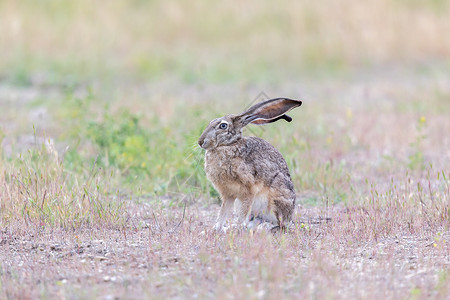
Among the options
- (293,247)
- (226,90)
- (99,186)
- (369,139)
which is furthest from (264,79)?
(293,247)

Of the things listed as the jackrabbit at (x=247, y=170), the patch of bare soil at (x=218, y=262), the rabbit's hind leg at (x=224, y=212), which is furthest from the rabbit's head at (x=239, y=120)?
the patch of bare soil at (x=218, y=262)

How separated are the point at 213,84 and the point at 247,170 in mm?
8908

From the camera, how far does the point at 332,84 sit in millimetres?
15508

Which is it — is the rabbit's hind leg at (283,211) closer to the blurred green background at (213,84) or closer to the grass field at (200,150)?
the grass field at (200,150)

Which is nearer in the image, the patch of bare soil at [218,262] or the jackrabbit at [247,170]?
the patch of bare soil at [218,262]

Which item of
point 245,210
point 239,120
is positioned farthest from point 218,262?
point 239,120

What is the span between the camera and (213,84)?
50.3 ft

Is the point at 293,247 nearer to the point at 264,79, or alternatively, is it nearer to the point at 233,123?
the point at 233,123

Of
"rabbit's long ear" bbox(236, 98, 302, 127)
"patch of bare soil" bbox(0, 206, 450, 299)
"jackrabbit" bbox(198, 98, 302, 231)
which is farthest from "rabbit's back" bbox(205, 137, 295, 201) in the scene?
"patch of bare soil" bbox(0, 206, 450, 299)

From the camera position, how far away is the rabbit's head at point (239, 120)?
6.54 meters

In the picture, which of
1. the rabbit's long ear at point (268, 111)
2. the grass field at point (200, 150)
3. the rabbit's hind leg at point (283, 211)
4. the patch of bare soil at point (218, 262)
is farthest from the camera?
the rabbit's hind leg at point (283, 211)

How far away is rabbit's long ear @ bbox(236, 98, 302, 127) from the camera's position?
652cm

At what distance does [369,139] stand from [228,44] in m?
7.74

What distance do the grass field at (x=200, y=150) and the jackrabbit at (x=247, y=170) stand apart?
291 millimetres
